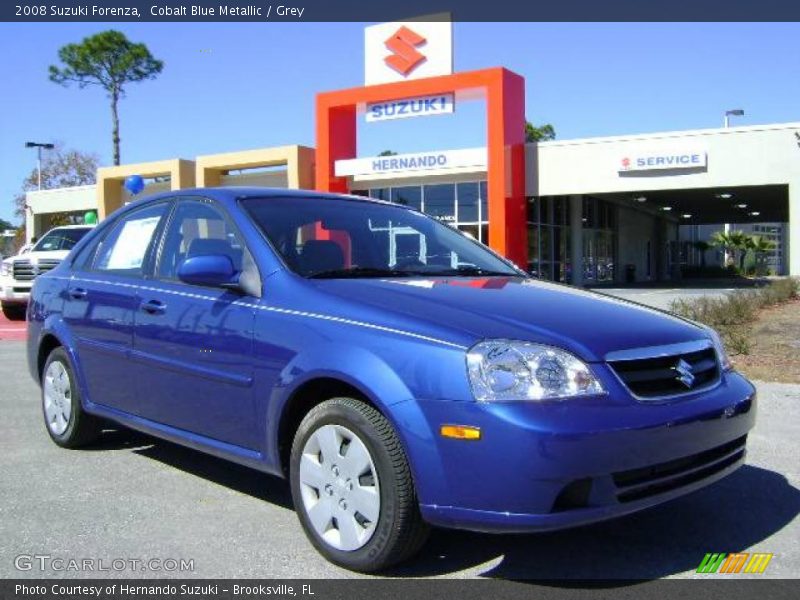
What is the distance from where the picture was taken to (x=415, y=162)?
27.0 m

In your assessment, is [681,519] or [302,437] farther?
[681,519]

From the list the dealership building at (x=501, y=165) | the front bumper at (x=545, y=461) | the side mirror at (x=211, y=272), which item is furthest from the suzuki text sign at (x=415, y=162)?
the front bumper at (x=545, y=461)

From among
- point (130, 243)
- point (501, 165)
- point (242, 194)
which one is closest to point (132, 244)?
point (130, 243)

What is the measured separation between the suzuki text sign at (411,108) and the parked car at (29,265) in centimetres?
1272

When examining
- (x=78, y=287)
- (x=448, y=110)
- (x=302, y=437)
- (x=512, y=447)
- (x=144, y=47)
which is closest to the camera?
(x=512, y=447)

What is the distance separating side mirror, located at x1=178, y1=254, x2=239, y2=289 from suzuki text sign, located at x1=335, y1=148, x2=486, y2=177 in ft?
72.9

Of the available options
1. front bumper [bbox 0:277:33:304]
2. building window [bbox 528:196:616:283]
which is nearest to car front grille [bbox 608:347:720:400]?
front bumper [bbox 0:277:33:304]

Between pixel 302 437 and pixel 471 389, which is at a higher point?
pixel 471 389

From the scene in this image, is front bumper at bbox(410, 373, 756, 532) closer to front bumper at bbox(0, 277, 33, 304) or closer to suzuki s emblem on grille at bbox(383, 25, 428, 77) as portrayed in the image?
front bumper at bbox(0, 277, 33, 304)

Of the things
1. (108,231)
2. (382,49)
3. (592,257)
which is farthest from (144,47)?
Result: (108,231)

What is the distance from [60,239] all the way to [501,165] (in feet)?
44.6

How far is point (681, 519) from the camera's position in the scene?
165 inches

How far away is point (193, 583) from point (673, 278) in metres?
47.9

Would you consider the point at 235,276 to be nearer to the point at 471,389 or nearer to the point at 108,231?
the point at 471,389
